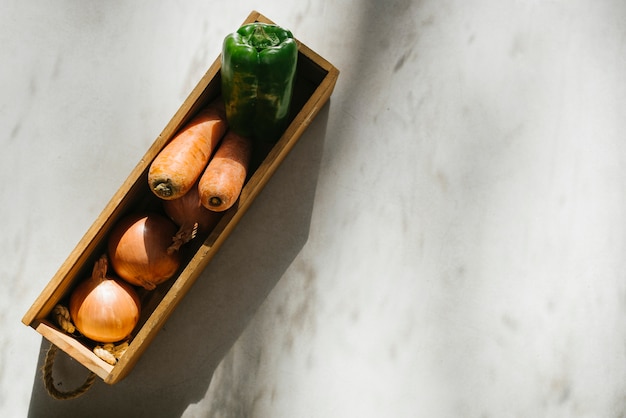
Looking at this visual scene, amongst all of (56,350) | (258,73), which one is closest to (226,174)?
(258,73)

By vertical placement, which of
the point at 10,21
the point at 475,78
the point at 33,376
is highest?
the point at 475,78

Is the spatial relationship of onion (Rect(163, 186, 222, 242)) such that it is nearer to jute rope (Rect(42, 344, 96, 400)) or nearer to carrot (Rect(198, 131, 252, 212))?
carrot (Rect(198, 131, 252, 212))

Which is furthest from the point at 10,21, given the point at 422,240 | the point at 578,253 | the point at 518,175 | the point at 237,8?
the point at 578,253

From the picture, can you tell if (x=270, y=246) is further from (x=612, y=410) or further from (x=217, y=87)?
(x=612, y=410)

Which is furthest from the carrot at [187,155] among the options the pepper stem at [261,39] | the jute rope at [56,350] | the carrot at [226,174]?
the jute rope at [56,350]

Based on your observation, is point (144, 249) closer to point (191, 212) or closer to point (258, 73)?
point (191, 212)

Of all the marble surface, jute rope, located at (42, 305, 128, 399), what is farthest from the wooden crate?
the marble surface

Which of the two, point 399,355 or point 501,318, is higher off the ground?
point 501,318
